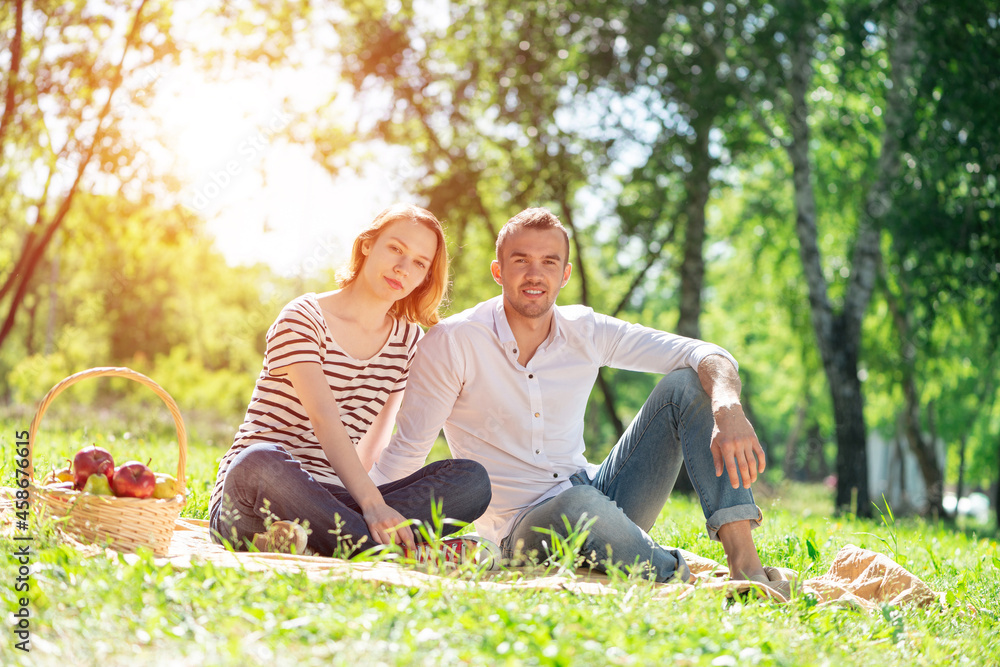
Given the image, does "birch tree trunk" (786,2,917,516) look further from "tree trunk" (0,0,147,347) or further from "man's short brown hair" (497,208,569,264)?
"tree trunk" (0,0,147,347)

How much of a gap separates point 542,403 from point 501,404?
0.66 ft

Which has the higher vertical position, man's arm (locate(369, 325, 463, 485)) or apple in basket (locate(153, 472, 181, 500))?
man's arm (locate(369, 325, 463, 485))

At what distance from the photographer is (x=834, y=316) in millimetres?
10961

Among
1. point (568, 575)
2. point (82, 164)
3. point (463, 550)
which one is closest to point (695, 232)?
point (82, 164)

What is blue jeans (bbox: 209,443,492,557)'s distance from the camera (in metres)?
3.31

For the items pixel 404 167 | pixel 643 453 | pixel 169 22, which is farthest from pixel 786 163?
pixel 643 453

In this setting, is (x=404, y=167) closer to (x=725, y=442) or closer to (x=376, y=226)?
(x=376, y=226)

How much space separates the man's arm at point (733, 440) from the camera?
3.46 meters

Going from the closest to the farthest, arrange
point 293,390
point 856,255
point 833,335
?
point 293,390 < point 833,335 < point 856,255

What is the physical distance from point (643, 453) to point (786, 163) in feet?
46.2

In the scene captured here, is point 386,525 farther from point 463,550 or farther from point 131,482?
point 131,482

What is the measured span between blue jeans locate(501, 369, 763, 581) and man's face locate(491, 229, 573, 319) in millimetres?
704

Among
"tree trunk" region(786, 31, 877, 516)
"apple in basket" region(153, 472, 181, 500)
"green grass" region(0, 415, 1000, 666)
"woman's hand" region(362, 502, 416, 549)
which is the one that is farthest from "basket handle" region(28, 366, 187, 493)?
"tree trunk" region(786, 31, 877, 516)

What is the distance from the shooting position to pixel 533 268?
394 cm
